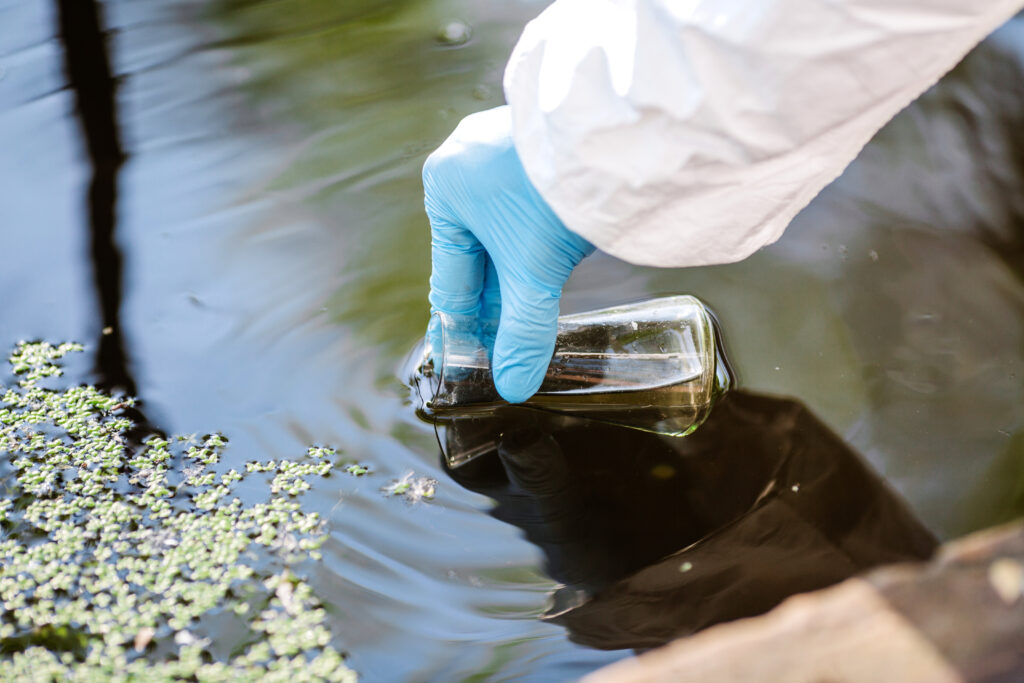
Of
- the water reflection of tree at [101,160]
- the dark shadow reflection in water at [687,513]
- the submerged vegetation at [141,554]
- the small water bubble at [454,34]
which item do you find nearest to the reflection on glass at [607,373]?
the dark shadow reflection in water at [687,513]

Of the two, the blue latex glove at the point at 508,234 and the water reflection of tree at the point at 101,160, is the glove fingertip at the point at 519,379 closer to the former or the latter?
the blue latex glove at the point at 508,234

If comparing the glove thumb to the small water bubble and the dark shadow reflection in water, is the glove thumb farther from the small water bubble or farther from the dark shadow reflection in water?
the small water bubble

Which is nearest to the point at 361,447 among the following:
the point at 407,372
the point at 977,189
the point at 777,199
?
the point at 407,372

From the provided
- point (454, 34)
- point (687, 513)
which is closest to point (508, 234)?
point (687, 513)

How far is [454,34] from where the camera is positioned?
171 cm

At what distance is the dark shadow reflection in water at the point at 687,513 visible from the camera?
969mm

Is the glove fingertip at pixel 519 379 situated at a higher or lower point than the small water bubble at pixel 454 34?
lower

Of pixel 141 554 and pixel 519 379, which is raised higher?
pixel 519 379

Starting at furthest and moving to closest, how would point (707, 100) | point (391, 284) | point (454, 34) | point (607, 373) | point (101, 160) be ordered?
point (454, 34)
point (101, 160)
point (391, 284)
point (607, 373)
point (707, 100)

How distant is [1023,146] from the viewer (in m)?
1.48

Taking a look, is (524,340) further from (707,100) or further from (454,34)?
(454,34)

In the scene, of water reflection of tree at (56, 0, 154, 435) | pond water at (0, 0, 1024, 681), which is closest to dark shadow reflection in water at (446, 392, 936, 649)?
Answer: pond water at (0, 0, 1024, 681)

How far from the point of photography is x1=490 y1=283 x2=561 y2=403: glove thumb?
3.46 feet

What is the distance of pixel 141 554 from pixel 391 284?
0.55m
